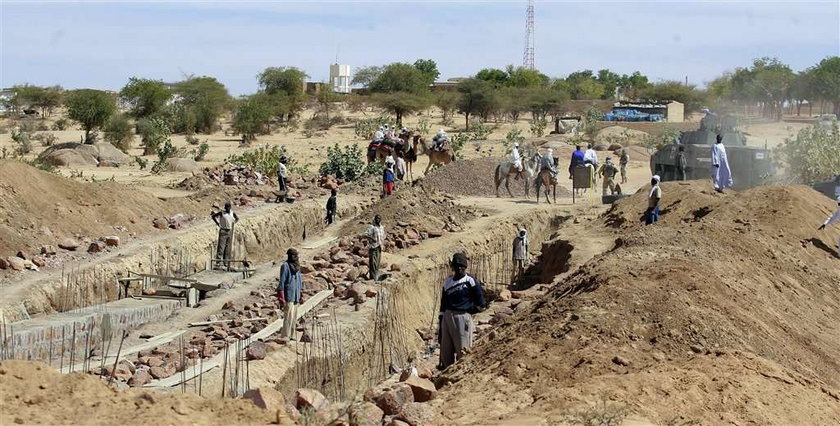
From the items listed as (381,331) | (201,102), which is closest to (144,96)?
(201,102)

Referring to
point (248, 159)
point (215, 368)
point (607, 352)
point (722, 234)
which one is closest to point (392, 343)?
point (215, 368)

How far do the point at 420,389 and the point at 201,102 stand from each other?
4649cm

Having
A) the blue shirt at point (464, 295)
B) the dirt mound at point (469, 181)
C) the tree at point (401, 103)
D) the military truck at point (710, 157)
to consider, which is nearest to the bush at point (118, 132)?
the dirt mound at point (469, 181)

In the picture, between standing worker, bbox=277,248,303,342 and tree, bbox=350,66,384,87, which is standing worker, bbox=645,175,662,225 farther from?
tree, bbox=350,66,384,87

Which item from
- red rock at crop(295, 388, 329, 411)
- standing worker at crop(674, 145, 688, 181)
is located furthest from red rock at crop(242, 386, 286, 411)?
standing worker at crop(674, 145, 688, 181)

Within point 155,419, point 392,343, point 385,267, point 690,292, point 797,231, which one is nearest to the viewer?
point 155,419

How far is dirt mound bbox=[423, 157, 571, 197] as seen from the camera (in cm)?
3130

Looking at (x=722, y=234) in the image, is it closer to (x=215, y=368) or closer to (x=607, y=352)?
(x=607, y=352)

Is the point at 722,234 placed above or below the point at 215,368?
above

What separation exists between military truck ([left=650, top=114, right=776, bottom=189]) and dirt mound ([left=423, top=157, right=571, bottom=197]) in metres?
3.82

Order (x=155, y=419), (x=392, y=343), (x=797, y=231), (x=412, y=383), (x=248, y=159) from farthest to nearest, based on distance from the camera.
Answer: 1. (x=248, y=159)
2. (x=797, y=231)
3. (x=392, y=343)
4. (x=412, y=383)
5. (x=155, y=419)

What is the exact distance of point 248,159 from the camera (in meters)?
35.7

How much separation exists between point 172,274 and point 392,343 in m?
6.05

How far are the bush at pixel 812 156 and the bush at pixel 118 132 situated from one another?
77.8ft
